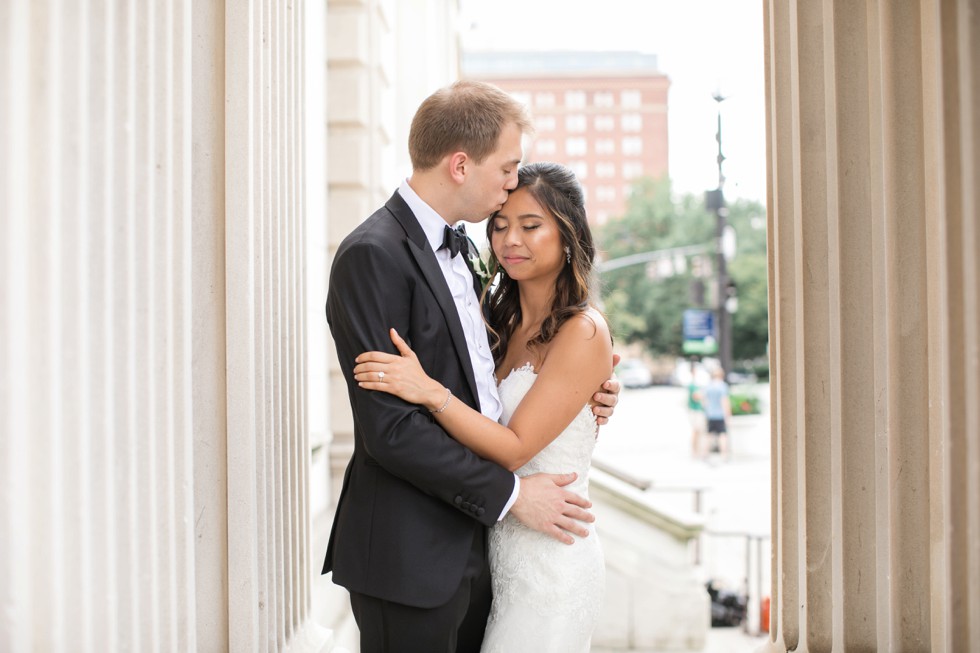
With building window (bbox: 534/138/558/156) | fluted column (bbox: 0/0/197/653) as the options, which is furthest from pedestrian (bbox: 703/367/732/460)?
building window (bbox: 534/138/558/156)

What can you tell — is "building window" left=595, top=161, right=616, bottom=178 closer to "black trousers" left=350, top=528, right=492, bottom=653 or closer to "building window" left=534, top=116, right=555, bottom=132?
"building window" left=534, top=116, right=555, bottom=132

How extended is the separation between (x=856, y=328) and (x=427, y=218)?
1363 millimetres

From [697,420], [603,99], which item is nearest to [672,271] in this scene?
[697,420]

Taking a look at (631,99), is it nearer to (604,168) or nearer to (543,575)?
(604,168)

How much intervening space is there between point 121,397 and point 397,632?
3.43 ft

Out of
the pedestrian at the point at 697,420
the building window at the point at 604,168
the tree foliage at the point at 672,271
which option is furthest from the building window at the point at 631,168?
the pedestrian at the point at 697,420

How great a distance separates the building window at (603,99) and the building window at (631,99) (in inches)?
37.1

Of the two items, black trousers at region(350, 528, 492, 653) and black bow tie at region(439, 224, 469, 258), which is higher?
black bow tie at region(439, 224, 469, 258)

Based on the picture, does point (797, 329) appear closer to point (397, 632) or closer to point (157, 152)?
point (397, 632)

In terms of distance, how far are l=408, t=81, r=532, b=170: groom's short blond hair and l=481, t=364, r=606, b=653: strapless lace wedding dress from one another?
2.40 ft

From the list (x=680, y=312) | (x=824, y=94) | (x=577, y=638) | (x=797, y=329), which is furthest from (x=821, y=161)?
(x=680, y=312)

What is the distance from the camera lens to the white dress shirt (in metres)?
2.48

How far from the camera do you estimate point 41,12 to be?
157 centimetres

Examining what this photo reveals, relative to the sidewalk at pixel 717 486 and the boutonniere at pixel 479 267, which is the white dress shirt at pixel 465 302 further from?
the sidewalk at pixel 717 486
